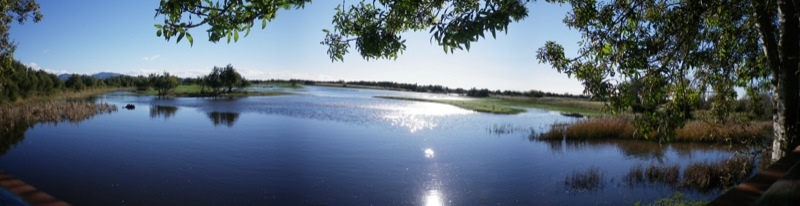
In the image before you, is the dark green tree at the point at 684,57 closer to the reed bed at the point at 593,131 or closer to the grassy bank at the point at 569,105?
the reed bed at the point at 593,131

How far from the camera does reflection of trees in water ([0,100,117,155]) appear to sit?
70.9 ft

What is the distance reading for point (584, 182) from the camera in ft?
45.8

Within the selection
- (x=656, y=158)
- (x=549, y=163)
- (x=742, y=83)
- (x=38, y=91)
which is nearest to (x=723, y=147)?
(x=656, y=158)

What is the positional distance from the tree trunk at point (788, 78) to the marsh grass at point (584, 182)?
22.7ft

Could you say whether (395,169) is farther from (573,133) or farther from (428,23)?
(573,133)

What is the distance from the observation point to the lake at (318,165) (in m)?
12.1

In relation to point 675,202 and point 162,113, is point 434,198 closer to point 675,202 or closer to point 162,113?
point 675,202

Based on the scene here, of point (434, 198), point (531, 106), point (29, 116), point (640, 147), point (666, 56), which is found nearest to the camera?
point (666, 56)

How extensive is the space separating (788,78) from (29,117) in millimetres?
36629

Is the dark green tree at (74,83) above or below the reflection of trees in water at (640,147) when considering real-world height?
above

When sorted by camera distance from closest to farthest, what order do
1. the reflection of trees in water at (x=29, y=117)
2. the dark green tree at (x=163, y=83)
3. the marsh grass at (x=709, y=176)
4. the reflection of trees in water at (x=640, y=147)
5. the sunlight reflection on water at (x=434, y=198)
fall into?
1. the sunlight reflection on water at (x=434, y=198)
2. the marsh grass at (x=709, y=176)
3. the reflection of trees in water at (x=640, y=147)
4. the reflection of trees in water at (x=29, y=117)
5. the dark green tree at (x=163, y=83)

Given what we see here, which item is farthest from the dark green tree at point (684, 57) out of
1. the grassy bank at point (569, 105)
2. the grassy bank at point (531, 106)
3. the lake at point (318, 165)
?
the grassy bank at point (569, 105)

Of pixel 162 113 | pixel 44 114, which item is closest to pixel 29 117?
pixel 44 114

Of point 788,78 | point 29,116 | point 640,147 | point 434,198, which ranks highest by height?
point 788,78
